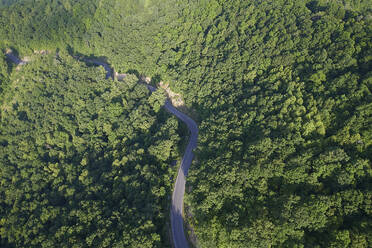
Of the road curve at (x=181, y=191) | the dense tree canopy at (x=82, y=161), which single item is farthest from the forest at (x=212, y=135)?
the road curve at (x=181, y=191)

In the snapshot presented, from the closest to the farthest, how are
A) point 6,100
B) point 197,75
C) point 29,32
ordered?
point 197,75 → point 6,100 → point 29,32

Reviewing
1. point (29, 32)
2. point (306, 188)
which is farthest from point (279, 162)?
point (29, 32)

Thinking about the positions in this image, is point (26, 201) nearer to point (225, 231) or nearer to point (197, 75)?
point (225, 231)

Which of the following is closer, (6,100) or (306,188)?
(306,188)

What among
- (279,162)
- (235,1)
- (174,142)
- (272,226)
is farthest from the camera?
(235,1)

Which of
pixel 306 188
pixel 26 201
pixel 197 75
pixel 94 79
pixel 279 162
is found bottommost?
pixel 306 188

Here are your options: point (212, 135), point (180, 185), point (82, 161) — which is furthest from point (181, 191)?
point (82, 161)

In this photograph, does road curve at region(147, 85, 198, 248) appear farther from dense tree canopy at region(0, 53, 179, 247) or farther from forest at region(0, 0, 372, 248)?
dense tree canopy at region(0, 53, 179, 247)

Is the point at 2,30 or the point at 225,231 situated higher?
the point at 2,30

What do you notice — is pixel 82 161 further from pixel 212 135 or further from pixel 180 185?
pixel 212 135

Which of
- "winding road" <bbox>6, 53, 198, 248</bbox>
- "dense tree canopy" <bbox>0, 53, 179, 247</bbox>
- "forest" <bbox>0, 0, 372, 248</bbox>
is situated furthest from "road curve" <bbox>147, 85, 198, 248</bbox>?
"dense tree canopy" <bbox>0, 53, 179, 247</bbox>
